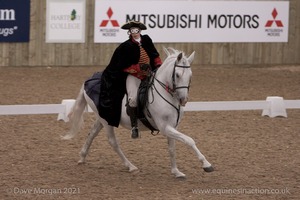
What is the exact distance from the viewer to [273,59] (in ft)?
72.6

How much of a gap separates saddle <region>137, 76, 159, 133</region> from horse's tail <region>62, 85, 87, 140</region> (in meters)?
1.10

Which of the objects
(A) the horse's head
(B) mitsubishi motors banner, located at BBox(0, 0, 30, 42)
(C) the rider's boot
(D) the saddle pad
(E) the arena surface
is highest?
(B) mitsubishi motors banner, located at BBox(0, 0, 30, 42)

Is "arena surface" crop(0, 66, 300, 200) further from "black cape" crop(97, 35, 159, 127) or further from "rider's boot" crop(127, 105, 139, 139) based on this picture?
"black cape" crop(97, 35, 159, 127)

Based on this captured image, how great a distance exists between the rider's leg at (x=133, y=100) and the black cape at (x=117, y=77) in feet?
0.27

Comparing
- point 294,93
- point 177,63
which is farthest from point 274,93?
point 177,63

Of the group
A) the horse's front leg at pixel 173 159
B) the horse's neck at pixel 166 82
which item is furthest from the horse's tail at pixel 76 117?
the horse's front leg at pixel 173 159

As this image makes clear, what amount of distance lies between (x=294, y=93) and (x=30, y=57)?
6.13m

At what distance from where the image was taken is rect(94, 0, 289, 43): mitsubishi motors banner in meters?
20.2

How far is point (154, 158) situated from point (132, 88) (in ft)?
4.94

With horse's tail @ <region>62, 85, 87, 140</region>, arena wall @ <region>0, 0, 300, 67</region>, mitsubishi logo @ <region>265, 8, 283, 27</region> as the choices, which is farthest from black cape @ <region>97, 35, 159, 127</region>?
mitsubishi logo @ <region>265, 8, 283, 27</region>

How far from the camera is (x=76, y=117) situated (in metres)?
11.2

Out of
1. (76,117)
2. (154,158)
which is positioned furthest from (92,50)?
(76,117)

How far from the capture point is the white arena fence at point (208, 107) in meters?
12.6

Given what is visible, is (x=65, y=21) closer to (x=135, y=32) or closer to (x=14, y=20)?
(x=14, y=20)
